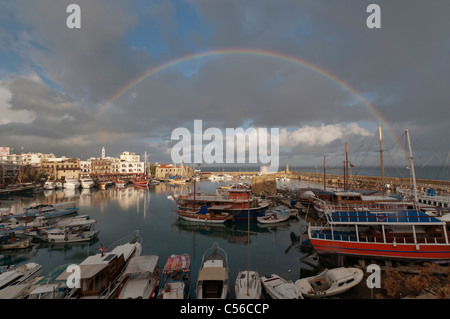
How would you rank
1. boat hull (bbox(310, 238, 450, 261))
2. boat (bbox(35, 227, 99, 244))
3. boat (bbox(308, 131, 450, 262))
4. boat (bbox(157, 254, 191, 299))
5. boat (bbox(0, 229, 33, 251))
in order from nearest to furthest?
boat (bbox(157, 254, 191, 299))
boat hull (bbox(310, 238, 450, 261))
boat (bbox(308, 131, 450, 262))
boat (bbox(0, 229, 33, 251))
boat (bbox(35, 227, 99, 244))

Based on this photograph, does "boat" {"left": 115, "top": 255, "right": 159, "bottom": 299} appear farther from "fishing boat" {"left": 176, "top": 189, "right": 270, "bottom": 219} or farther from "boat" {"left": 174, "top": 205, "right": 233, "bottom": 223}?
"fishing boat" {"left": 176, "top": 189, "right": 270, "bottom": 219}

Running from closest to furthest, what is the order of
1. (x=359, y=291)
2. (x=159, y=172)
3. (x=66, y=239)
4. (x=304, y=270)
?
(x=359, y=291), (x=304, y=270), (x=66, y=239), (x=159, y=172)

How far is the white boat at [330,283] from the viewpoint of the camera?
11.6 metres

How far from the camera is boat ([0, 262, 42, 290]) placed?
12987 millimetres

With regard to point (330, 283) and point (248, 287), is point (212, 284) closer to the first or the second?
point (248, 287)

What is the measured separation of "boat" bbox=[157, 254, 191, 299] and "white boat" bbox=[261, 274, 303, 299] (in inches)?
183

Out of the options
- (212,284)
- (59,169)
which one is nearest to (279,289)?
(212,284)

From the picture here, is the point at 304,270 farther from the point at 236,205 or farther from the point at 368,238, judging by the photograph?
the point at 236,205

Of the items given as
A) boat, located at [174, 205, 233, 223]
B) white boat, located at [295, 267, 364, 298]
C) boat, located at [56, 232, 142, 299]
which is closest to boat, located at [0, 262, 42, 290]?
boat, located at [56, 232, 142, 299]

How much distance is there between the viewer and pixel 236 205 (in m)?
30.7

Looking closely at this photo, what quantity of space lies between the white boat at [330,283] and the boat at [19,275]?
17321mm

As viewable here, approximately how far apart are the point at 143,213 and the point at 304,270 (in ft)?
92.2

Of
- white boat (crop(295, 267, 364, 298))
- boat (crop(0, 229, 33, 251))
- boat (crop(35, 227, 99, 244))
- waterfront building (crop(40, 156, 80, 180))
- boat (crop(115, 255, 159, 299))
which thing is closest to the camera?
boat (crop(115, 255, 159, 299))
